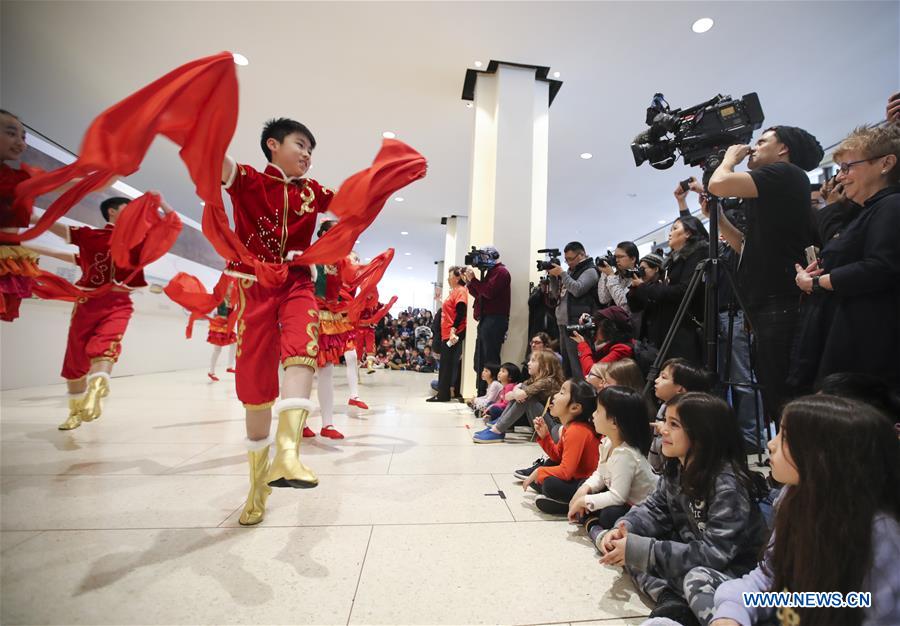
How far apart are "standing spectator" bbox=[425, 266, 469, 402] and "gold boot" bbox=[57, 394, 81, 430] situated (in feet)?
10.2

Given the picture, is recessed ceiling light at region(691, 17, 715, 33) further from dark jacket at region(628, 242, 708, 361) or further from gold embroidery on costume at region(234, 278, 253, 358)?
gold embroidery on costume at region(234, 278, 253, 358)

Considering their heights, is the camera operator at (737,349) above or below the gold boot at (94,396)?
above

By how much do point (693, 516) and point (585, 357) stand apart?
6.07ft

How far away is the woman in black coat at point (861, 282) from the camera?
1.21m

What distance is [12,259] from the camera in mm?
2215

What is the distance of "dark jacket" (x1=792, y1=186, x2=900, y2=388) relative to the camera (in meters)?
1.20

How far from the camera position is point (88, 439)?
2.71m

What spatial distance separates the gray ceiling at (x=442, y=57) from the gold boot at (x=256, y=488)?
405 cm

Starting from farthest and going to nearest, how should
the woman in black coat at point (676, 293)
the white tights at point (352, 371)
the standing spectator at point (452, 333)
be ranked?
the standing spectator at point (452, 333), the white tights at point (352, 371), the woman in black coat at point (676, 293)

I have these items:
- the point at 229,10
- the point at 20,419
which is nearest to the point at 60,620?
the point at 20,419

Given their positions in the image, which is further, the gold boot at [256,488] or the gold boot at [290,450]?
the gold boot at [256,488]

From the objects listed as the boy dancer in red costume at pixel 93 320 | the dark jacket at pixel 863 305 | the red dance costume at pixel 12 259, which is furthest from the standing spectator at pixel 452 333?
the dark jacket at pixel 863 305

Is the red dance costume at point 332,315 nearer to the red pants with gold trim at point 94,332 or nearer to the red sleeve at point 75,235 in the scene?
the red pants with gold trim at point 94,332

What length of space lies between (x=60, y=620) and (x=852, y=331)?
230 centimetres
